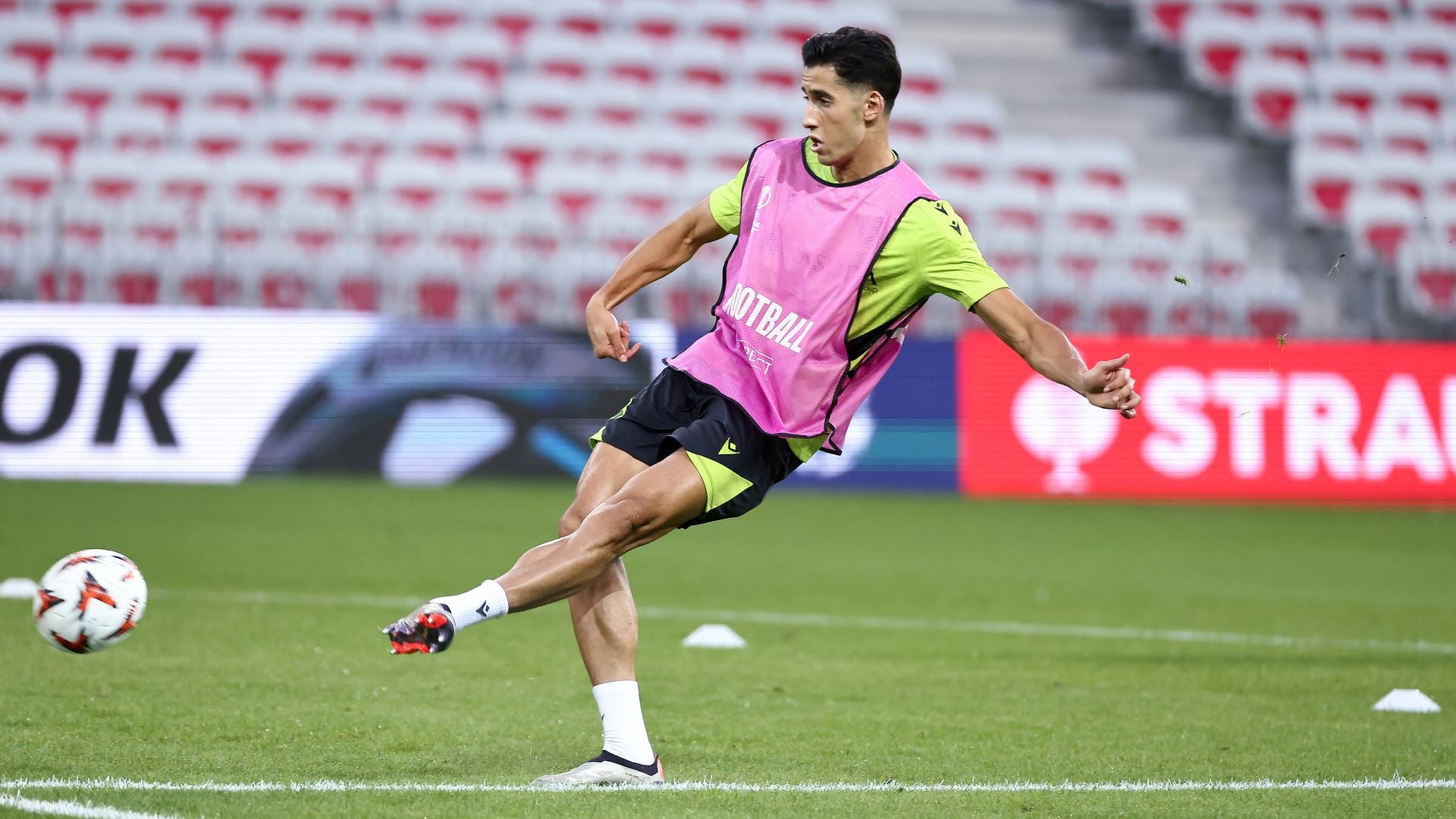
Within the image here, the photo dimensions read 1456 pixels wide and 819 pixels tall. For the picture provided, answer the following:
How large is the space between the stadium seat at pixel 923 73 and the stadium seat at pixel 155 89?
330 inches

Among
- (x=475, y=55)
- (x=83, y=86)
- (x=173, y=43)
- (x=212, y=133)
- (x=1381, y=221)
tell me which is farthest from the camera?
(x=475, y=55)

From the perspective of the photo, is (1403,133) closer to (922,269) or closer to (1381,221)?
(1381,221)

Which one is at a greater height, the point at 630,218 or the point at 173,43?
the point at 173,43

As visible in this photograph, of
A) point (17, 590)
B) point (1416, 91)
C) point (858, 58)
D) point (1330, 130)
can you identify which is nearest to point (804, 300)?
point (858, 58)

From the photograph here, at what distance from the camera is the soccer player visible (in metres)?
5.10

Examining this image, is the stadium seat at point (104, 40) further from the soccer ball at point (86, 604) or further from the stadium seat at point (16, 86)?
the soccer ball at point (86, 604)

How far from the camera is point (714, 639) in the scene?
26.6 feet

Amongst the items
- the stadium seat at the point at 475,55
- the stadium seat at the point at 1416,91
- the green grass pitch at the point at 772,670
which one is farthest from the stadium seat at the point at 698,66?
the green grass pitch at the point at 772,670

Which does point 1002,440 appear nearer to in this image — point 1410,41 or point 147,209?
point 147,209

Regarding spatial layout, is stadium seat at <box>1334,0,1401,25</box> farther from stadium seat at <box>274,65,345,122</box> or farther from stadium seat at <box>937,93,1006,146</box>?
stadium seat at <box>274,65,345,122</box>

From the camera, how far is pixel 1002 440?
1659 cm

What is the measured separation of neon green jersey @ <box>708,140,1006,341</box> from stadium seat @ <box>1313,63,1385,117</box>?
19339 mm

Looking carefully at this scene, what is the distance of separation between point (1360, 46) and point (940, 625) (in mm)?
17405

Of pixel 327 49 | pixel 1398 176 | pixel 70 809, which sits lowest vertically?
pixel 1398 176
